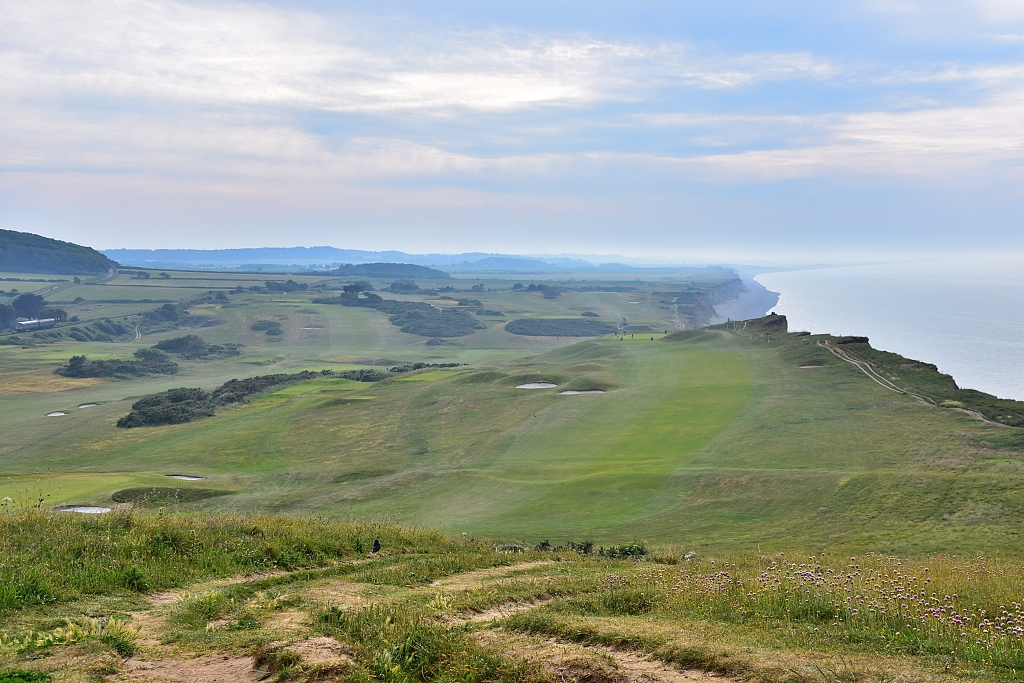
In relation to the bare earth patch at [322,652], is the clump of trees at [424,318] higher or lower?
lower

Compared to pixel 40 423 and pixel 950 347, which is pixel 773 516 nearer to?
pixel 40 423

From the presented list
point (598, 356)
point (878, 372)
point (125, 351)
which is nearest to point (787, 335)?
point (598, 356)

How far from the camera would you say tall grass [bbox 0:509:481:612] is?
1097cm

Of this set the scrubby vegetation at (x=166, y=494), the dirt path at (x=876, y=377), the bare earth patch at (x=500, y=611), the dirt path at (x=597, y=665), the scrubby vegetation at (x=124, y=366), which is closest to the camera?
the dirt path at (x=597, y=665)

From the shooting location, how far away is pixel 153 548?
13039 millimetres

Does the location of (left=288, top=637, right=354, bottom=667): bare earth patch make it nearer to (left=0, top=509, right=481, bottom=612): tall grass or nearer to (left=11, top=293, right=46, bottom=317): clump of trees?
(left=0, top=509, right=481, bottom=612): tall grass

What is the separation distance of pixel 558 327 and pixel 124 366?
9158 cm

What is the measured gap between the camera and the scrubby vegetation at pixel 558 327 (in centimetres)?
15862

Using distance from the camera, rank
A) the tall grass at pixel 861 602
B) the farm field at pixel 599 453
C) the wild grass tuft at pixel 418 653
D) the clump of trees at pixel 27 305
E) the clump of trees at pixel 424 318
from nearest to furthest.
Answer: the wild grass tuft at pixel 418 653, the tall grass at pixel 861 602, the farm field at pixel 599 453, the clump of trees at pixel 27 305, the clump of trees at pixel 424 318

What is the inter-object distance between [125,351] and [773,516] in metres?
112

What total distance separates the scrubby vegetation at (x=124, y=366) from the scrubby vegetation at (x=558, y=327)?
2901 inches

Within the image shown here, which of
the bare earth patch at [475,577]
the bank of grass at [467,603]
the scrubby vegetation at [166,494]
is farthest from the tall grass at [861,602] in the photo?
the scrubby vegetation at [166,494]

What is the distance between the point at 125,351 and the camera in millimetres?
113500

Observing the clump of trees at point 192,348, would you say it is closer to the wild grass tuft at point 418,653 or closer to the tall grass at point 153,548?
the tall grass at point 153,548
